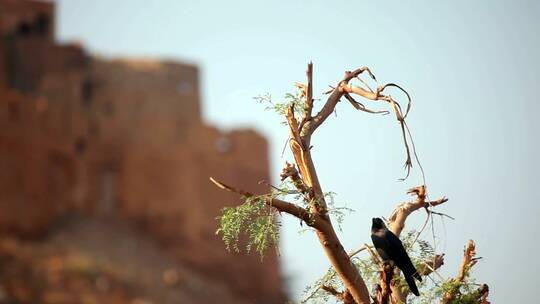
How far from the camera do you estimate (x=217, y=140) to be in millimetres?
38562

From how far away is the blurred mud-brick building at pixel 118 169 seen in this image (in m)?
33.4

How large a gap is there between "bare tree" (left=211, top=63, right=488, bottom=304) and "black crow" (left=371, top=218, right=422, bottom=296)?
0.08 metres

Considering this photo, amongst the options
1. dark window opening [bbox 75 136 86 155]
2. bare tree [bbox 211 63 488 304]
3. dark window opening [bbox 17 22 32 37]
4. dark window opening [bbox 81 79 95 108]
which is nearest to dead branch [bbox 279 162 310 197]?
bare tree [bbox 211 63 488 304]

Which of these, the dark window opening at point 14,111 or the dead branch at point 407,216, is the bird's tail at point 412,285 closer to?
the dead branch at point 407,216

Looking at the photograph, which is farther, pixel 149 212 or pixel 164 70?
pixel 164 70

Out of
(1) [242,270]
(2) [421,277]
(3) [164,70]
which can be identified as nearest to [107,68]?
(3) [164,70]

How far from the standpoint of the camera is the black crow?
5816mm

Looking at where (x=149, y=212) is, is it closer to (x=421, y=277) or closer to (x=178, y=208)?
(x=178, y=208)

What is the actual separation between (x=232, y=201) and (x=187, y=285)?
183 inches

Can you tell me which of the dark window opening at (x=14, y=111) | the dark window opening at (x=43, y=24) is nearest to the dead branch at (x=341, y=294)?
the dark window opening at (x=14, y=111)

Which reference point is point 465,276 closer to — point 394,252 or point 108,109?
point 394,252

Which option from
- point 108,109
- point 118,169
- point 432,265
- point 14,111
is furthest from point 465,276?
point 108,109

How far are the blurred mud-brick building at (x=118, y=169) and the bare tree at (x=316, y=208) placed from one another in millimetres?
26165

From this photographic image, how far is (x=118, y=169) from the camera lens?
36938mm
